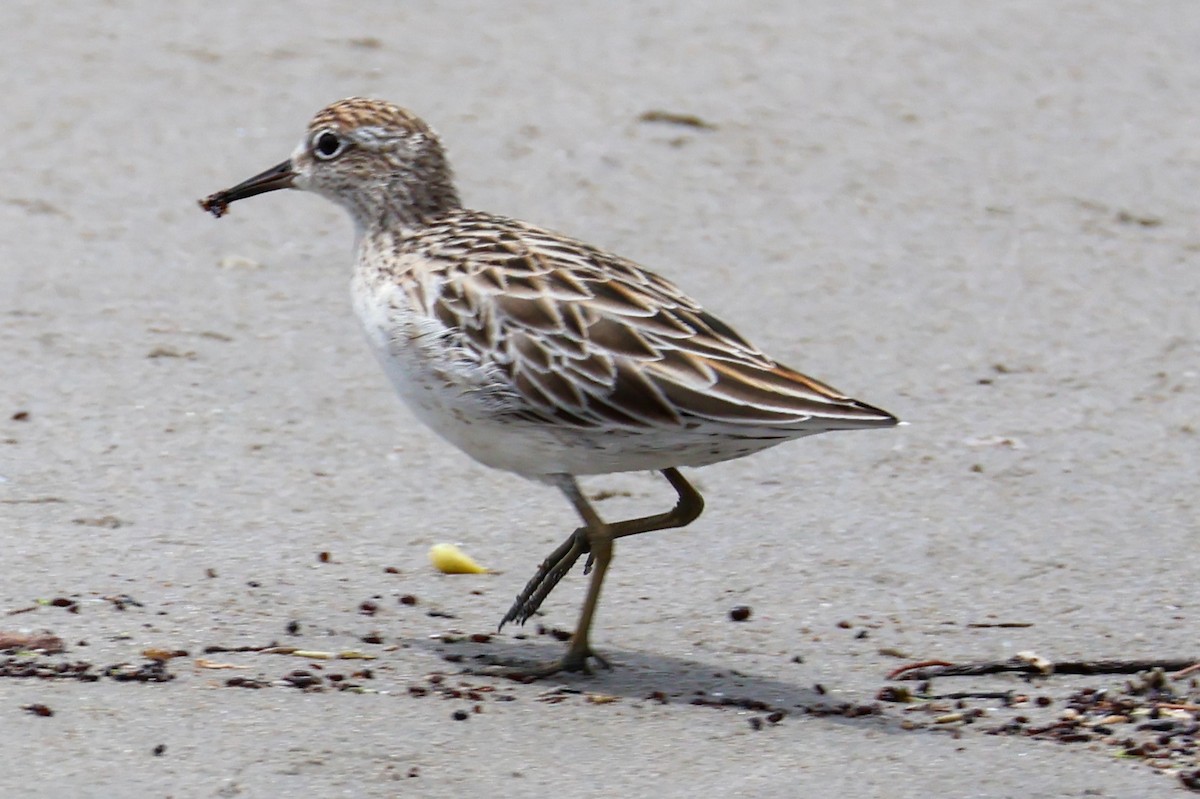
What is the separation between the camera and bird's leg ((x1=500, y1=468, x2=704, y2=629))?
17.9 ft

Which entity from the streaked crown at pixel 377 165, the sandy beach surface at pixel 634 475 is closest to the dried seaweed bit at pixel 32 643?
the sandy beach surface at pixel 634 475

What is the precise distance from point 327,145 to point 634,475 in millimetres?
1515

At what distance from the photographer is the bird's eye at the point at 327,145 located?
5984mm

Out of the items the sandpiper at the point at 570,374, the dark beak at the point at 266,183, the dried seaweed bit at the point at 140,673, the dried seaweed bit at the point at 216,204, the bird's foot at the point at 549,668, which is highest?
the dark beak at the point at 266,183

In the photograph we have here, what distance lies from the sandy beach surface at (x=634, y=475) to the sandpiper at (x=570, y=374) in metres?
0.51

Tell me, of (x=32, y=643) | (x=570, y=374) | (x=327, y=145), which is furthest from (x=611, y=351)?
(x=32, y=643)

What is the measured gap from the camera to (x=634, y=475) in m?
6.74

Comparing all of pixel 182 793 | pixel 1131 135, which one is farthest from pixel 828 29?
pixel 182 793

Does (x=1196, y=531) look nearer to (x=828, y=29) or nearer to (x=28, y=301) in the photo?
(x=28, y=301)

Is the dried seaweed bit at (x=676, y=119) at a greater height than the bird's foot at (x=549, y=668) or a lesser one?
greater

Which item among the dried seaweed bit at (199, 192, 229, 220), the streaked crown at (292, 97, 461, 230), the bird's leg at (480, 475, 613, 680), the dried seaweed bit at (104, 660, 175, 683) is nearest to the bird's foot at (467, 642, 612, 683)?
the bird's leg at (480, 475, 613, 680)

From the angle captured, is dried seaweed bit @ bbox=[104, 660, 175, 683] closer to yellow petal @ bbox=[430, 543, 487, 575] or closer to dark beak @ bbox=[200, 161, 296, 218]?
yellow petal @ bbox=[430, 543, 487, 575]

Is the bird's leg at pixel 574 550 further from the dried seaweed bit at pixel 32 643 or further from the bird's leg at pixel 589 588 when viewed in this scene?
the dried seaweed bit at pixel 32 643

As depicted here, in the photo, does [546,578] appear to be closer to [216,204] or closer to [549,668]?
[549,668]
